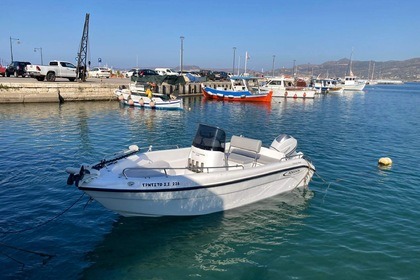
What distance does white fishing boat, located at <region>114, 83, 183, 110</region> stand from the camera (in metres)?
33.5

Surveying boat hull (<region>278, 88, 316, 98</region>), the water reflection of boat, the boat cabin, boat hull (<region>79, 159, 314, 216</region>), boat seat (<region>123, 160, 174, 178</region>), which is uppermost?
the boat cabin

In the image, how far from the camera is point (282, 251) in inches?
308

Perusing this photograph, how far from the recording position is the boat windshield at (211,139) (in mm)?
9484

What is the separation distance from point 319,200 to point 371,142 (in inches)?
499

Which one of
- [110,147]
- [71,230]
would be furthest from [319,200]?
[110,147]

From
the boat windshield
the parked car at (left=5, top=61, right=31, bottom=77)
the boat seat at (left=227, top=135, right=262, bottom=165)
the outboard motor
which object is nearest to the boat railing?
the boat windshield

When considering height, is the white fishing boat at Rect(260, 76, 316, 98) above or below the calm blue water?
above

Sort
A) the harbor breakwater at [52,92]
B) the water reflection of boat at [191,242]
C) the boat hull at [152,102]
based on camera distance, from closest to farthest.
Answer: the water reflection of boat at [191,242] < the harbor breakwater at [52,92] < the boat hull at [152,102]

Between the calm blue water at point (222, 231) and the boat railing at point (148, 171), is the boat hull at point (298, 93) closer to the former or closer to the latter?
the calm blue water at point (222, 231)

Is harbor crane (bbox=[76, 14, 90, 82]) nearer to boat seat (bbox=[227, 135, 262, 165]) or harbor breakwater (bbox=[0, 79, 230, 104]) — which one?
harbor breakwater (bbox=[0, 79, 230, 104])

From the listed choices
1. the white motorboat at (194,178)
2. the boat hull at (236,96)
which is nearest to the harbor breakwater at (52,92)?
the boat hull at (236,96)

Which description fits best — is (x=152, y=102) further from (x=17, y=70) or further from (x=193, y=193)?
(x=193, y=193)

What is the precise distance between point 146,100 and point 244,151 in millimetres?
A: 24128

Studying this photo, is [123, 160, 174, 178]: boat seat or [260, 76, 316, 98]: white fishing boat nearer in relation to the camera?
[123, 160, 174, 178]: boat seat
